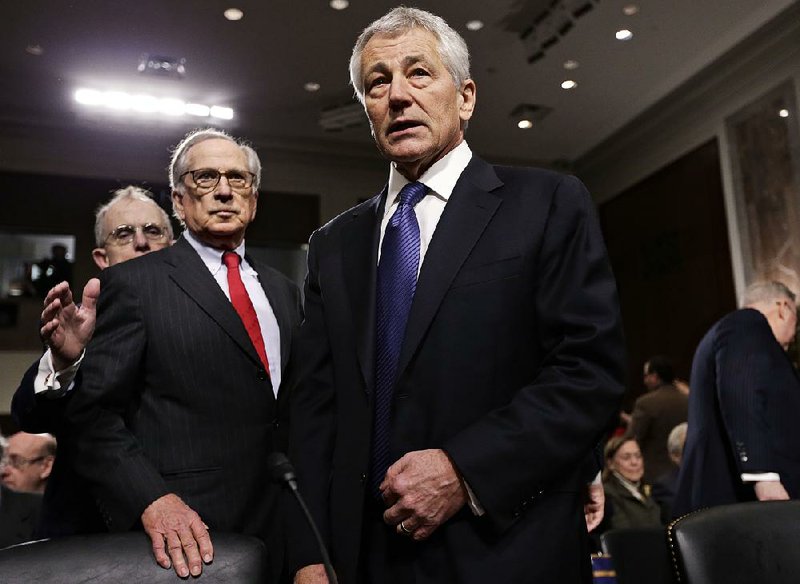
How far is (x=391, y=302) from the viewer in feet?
4.17

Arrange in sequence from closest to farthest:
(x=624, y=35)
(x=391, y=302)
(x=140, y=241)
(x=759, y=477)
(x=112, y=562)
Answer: (x=112, y=562)
(x=391, y=302)
(x=140, y=241)
(x=759, y=477)
(x=624, y=35)

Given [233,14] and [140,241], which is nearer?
[140,241]

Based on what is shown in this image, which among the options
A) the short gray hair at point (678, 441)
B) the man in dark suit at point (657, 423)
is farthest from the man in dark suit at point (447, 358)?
the man in dark suit at point (657, 423)

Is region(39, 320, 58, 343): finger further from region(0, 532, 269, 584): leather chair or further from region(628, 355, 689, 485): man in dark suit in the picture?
region(628, 355, 689, 485): man in dark suit

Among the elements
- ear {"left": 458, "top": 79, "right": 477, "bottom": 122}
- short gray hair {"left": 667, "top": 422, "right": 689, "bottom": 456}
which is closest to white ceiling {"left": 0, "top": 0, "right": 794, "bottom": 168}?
short gray hair {"left": 667, "top": 422, "right": 689, "bottom": 456}

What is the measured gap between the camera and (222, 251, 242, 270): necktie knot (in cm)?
187

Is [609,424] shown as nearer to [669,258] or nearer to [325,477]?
[325,477]

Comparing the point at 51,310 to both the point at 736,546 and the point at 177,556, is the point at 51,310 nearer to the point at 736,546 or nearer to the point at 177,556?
the point at 177,556

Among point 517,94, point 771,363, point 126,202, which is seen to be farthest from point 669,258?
point 126,202

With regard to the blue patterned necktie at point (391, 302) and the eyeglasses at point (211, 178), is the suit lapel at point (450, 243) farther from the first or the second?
the eyeglasses at point (211, 178)

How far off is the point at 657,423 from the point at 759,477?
2858 mm

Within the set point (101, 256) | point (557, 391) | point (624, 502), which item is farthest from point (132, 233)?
point (624, 502)

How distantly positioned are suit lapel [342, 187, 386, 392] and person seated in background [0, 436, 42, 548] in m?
2.11

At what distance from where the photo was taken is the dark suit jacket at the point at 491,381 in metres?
1.09
